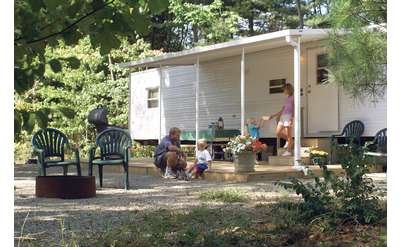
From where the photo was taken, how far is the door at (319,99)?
11.2m

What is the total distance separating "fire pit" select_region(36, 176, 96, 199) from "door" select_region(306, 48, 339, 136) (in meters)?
5.92

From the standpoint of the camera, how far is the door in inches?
440

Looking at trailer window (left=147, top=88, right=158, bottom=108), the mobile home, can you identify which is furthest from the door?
trailer window (left=147, top=88, right=158, bottom=108)

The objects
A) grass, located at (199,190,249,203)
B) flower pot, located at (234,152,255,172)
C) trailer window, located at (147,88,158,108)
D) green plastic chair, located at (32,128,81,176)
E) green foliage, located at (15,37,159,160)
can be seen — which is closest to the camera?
grass, located at (199,190,249,203)

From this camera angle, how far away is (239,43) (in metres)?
10.8

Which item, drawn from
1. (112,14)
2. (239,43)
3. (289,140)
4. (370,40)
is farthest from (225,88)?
(112,14)

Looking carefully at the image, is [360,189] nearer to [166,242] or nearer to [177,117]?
[166,242]

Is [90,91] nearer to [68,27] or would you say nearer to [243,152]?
[243,152]

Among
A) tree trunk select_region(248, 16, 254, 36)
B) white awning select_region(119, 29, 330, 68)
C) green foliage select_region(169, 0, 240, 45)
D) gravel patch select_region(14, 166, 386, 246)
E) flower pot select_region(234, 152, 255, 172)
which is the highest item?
tree trunk select_region(248, 16, 254, 36)

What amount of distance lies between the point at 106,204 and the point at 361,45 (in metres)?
3.91

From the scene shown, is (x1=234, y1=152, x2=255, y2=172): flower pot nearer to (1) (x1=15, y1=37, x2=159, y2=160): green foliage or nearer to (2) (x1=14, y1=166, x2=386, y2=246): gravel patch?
(2) (x1=14, y1=166, x2=386, y2=246): gravel patch

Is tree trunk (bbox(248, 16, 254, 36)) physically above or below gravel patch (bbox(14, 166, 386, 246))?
above
